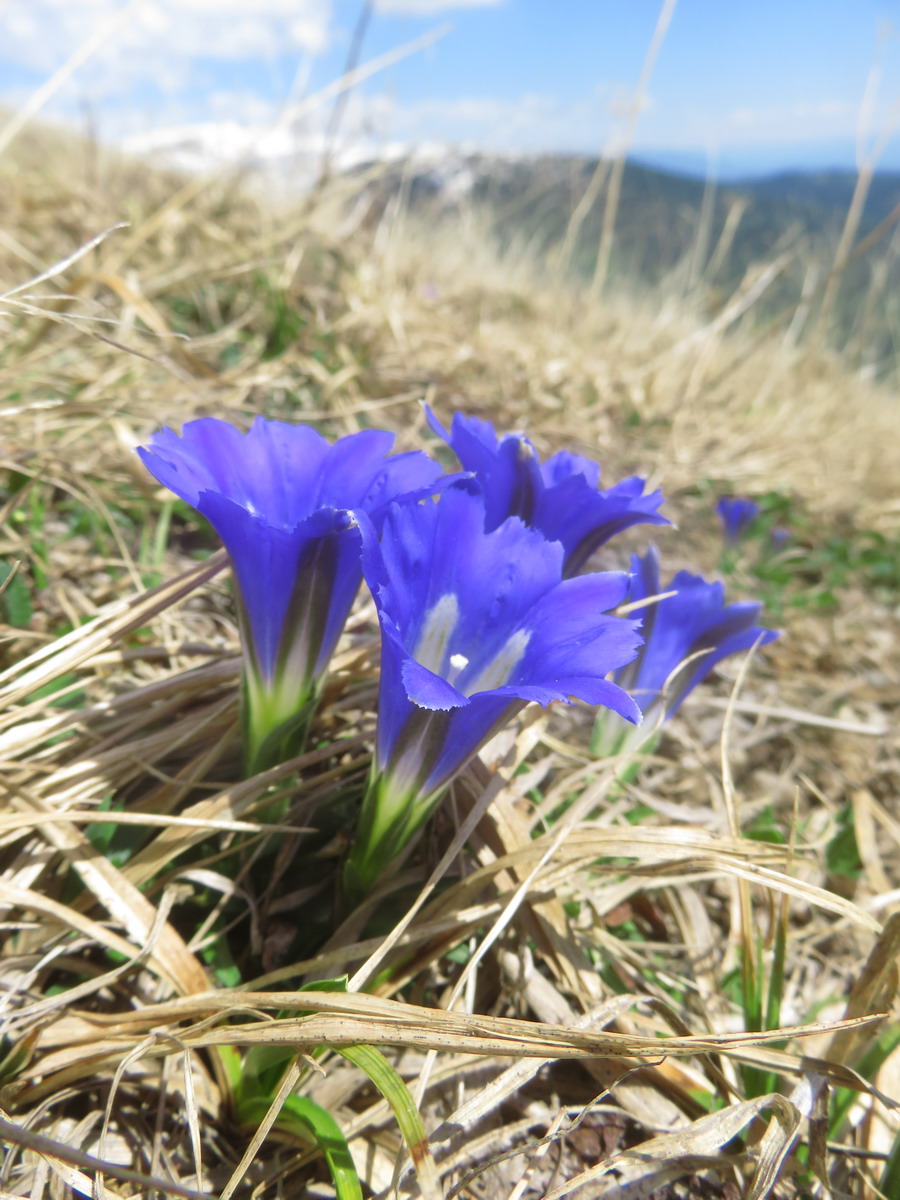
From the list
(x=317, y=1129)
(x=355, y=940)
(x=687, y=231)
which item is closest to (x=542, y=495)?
(x=355, y=940)

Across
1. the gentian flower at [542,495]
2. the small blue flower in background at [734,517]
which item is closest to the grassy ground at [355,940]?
the gentian flower at [542,495]

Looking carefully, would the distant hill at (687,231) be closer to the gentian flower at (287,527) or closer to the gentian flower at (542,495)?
the gentian flower at (542,495)

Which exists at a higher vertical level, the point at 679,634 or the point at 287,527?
the point at 287,527

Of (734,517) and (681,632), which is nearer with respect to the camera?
(681,632)

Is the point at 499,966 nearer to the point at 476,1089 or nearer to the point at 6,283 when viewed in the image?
the point at 476,1089

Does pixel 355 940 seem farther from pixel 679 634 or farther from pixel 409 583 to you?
pixel 679 634

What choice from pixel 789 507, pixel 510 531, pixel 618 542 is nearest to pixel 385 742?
pixel 510 531

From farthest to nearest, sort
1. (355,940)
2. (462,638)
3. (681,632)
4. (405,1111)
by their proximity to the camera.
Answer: (681,632) → (355,940) → (462,638) → (405,1111)
